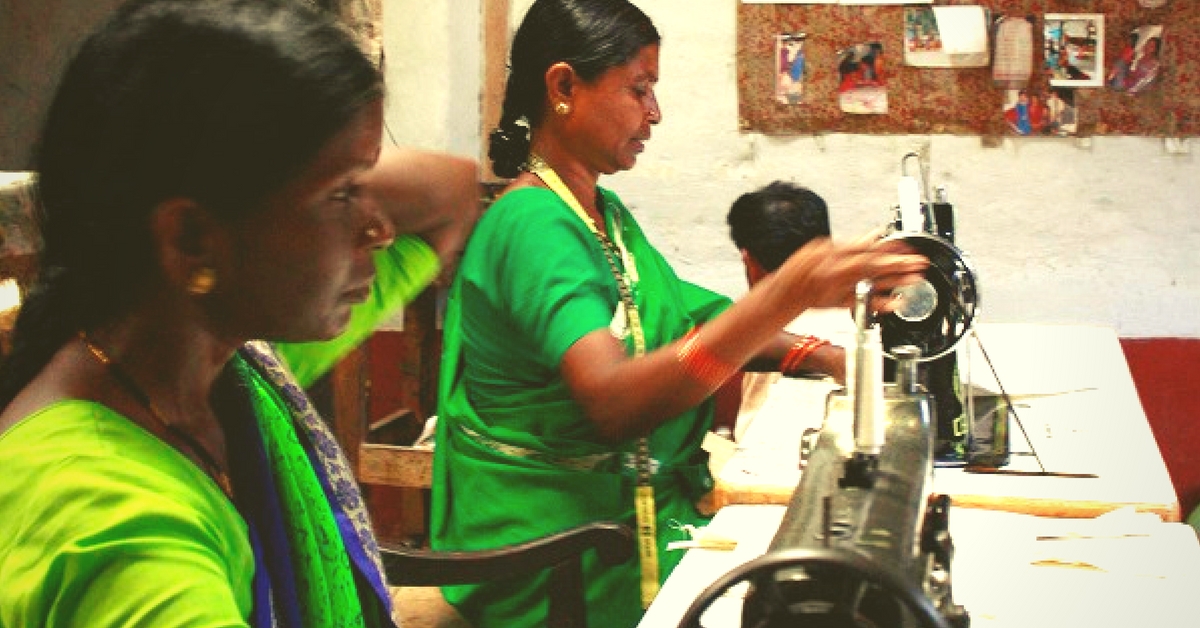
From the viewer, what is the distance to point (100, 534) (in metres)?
0.97

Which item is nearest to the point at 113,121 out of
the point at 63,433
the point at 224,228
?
the point at 224,228

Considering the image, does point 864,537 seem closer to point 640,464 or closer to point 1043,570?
point 1043,570

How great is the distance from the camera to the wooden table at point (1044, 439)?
233 cm

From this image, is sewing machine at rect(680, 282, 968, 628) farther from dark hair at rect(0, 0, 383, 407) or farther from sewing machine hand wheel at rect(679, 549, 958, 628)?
dark hair at rect(0, 0, 383, 407)

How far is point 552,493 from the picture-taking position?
2.61 metres

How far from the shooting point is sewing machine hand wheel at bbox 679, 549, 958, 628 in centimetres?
122

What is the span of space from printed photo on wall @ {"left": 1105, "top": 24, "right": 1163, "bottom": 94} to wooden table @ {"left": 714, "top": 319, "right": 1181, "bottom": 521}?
0.85 meters

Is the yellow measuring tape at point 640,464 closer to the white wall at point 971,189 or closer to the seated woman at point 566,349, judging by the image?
the seated woman at point 566,349

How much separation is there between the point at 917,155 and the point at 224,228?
11.1 ft

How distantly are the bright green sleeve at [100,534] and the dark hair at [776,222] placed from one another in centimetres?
289

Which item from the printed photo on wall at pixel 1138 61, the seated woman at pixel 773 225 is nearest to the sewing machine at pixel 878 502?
the seated woman at pixel 773 225

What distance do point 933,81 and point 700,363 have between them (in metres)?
2.22

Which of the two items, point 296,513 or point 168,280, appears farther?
point 296,513

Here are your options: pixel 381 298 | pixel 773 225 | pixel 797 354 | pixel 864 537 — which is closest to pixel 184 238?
pixel 381 298
